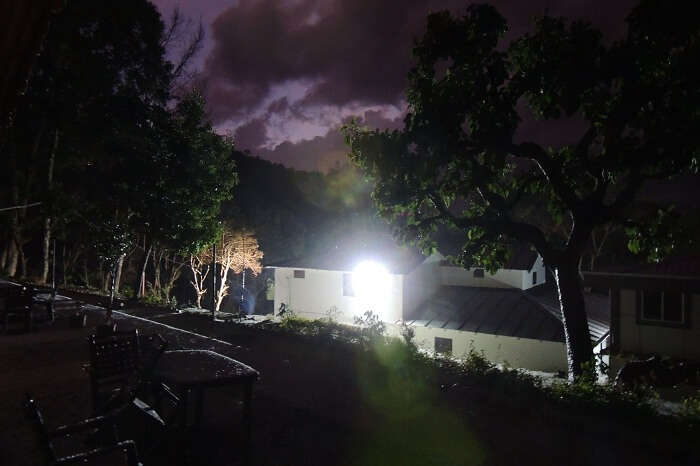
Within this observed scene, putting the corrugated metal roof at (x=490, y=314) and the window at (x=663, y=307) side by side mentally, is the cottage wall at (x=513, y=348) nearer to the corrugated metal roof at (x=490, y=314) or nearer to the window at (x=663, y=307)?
the corrugated metal roof at (x=490, y=314)

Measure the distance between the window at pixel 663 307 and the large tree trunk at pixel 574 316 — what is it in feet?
14.7

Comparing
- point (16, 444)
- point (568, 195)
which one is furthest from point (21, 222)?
point (568, 195)

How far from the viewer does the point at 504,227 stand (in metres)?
12.1

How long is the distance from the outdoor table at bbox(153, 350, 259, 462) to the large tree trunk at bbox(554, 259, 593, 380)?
9168 mm

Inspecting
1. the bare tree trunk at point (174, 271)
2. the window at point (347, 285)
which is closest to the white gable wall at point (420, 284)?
the window at point (347, 285)

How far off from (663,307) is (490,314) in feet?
31.4

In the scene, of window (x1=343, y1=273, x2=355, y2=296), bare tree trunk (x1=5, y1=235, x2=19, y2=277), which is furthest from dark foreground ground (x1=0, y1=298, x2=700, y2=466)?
bare tree trunk (x1=5, y1=235, x2=19, y2=277)

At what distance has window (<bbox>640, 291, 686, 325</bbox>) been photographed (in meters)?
13.7

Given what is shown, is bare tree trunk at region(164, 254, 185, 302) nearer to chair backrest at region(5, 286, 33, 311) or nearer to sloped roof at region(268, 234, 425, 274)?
sloped roof at region(268, 234, 425, 274)

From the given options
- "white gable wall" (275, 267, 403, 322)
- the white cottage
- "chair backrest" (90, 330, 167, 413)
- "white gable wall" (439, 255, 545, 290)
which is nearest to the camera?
"chair backrest" (90, 330, 167, 413)

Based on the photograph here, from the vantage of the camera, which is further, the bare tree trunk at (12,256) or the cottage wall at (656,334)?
the bare tree trunk at (12,256)

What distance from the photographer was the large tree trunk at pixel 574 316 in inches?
441

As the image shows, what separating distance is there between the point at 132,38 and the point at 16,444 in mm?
23273

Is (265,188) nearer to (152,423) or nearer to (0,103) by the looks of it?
(152,423)
